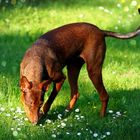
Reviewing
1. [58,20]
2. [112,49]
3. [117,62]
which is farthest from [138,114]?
[58,20]

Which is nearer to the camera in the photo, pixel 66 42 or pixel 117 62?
pixel 66 42

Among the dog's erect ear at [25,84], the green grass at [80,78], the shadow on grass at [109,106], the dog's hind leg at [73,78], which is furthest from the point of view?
the dog's hind leg at [73,78]

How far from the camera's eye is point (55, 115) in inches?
295

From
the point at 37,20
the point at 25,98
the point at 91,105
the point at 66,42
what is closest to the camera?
the point at 25,98

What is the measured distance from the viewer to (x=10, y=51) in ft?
34.3

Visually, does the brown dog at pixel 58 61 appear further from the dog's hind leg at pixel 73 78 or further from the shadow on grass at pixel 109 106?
the shadow on grass at pixel 109 106

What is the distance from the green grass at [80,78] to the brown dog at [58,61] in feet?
0.82

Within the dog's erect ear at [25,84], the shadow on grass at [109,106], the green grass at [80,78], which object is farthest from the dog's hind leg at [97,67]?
the dog's erect ear at [25,84]

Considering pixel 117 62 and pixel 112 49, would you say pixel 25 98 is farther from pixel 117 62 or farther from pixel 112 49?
pixel 112 49

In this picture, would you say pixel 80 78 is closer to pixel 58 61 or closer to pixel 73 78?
pixel 73 78

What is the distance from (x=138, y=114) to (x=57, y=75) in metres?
1.26

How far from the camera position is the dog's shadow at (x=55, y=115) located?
23.7 ft

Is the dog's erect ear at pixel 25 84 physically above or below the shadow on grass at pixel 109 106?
above

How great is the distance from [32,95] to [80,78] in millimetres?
2466
